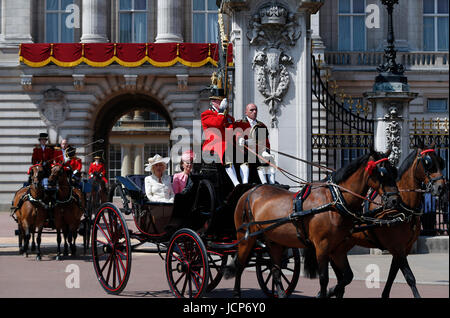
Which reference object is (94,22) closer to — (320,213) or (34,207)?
(34,207)

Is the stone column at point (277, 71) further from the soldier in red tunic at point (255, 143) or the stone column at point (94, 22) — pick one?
the stone column at point (94, 22)

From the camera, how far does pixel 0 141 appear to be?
35.0 m

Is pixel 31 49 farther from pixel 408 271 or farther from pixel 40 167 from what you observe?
pixel 408 271

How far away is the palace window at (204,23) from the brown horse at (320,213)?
94.4 ft

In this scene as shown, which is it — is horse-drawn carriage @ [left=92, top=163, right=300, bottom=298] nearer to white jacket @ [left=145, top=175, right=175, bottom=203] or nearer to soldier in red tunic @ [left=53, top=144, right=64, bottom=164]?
white jacket @ [left=145, top=175, right=175, bottom=203]

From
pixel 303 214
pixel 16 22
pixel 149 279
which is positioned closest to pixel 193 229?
pixel 303 214

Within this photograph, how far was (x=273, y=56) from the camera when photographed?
13.3 metres

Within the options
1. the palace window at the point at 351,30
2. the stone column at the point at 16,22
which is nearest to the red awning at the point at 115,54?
the stone column at the point at 16,22

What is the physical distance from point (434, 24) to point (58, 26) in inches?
691

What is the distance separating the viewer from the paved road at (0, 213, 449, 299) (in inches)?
410

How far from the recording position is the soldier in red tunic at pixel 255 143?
995 cm

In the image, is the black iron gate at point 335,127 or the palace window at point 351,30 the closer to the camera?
the black iron gate at point 335,127

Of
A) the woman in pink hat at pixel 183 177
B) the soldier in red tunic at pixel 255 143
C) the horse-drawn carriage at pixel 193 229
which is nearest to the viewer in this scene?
the horse-drawn carriage at pixel 193 229

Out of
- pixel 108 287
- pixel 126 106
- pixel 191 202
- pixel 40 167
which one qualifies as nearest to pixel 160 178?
pixel 191 202
